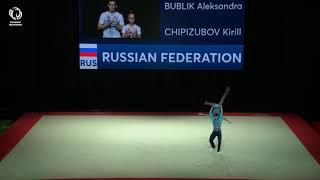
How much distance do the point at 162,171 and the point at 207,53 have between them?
3.56 m

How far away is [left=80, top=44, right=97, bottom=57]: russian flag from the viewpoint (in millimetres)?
9180

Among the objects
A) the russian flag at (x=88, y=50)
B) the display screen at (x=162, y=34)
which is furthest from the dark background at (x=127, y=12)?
the russian flag at (x=88, y=50)

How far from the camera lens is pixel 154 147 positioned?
687 cm

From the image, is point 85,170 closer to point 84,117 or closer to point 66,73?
point 84,117

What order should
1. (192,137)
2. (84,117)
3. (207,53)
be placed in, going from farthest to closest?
(207,53)
(84,117)
(192,137)

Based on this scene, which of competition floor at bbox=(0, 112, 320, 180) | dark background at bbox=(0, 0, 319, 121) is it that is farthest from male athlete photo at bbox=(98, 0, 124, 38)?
competition floor at bbox=(0, 112, 320, 180)

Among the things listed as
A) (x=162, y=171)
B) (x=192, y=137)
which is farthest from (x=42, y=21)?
(x=162, y=171)

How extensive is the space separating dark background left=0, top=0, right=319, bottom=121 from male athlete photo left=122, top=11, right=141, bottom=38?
60cm

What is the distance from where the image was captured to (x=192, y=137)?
7.35m

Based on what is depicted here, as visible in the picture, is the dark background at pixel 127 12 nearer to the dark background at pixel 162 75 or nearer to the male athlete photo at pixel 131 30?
the male athlete photo at pixel 131 30

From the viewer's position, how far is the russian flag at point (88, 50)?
918cm

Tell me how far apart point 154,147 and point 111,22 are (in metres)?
2.84

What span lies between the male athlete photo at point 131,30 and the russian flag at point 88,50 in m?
0.51

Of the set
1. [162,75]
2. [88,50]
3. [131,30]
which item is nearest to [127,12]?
[131,30]
